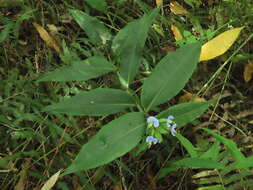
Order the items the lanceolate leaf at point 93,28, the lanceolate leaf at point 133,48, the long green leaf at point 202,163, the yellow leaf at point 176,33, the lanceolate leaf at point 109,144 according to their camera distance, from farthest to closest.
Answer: the yellow leaf at point 176,33, the lanceolate leaf at point 93,28, the lanceolate leaf at point 133,48, the long green leaf at point 202,163, the lanceolate leaf at point 109,144

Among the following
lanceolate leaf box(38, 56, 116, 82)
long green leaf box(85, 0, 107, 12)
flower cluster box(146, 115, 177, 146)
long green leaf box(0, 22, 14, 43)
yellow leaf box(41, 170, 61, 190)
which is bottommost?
yellow leaf box(41, 170, 61, 190)

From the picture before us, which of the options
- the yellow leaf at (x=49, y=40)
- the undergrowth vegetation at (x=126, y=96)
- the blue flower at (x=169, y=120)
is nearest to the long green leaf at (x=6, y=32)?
the undergrowth vegetation at (x=126, y=96)

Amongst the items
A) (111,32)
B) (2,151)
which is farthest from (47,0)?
(2,151)

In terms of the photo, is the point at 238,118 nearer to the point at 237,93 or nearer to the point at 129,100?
the point at 237,93

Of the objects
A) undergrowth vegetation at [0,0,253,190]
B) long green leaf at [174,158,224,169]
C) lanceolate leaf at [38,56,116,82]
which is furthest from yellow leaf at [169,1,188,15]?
long green leaf at [174,158,224,169]

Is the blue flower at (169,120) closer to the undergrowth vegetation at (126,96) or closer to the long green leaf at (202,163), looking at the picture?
the undergrowth vegetation at (126,96)

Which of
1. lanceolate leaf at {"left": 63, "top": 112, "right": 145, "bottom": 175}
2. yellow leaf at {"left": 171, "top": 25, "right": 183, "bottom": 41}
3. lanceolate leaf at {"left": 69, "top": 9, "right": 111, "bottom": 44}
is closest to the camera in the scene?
lanceolate leaf at {"left": 63, "top": 112, "right": 145, "bottom": 175}

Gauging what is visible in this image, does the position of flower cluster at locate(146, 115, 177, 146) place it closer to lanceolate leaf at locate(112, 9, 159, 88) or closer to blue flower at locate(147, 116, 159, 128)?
blue flower at locate(147, 116, 159, 128)

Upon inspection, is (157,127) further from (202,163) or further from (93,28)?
(93,28)
